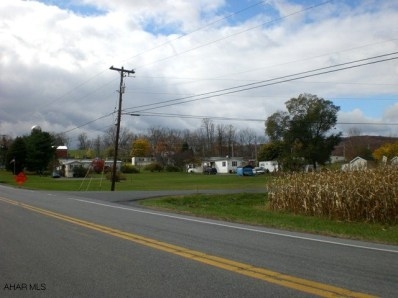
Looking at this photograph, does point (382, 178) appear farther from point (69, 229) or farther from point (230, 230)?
point (69, 229)

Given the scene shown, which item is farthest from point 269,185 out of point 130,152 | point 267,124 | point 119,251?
point 130,152

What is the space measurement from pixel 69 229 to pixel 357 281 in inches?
327

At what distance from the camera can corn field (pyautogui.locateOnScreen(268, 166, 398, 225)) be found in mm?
18438

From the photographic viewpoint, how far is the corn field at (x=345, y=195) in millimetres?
18438

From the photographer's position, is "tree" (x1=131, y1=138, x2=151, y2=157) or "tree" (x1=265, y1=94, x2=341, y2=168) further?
"tree" (x1=131, y1=138, x2=151, y2=157)

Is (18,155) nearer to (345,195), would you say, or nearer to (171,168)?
(171,168)

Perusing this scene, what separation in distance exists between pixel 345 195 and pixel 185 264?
1247 centimetres

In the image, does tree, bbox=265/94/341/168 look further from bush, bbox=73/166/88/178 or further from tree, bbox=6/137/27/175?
tree, bbox=6/137/27/175

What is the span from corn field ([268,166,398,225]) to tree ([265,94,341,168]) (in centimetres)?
6439

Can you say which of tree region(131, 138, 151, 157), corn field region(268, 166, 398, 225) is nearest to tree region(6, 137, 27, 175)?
tree region(131, 138, 151, 157)

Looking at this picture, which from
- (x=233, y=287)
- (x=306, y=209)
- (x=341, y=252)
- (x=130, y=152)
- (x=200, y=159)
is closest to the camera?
(x=233, y=287)

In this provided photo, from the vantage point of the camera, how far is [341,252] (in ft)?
32.7

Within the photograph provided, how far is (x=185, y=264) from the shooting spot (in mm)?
8406

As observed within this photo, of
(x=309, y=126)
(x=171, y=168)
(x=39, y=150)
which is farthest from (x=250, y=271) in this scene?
(x=171, y=168)
